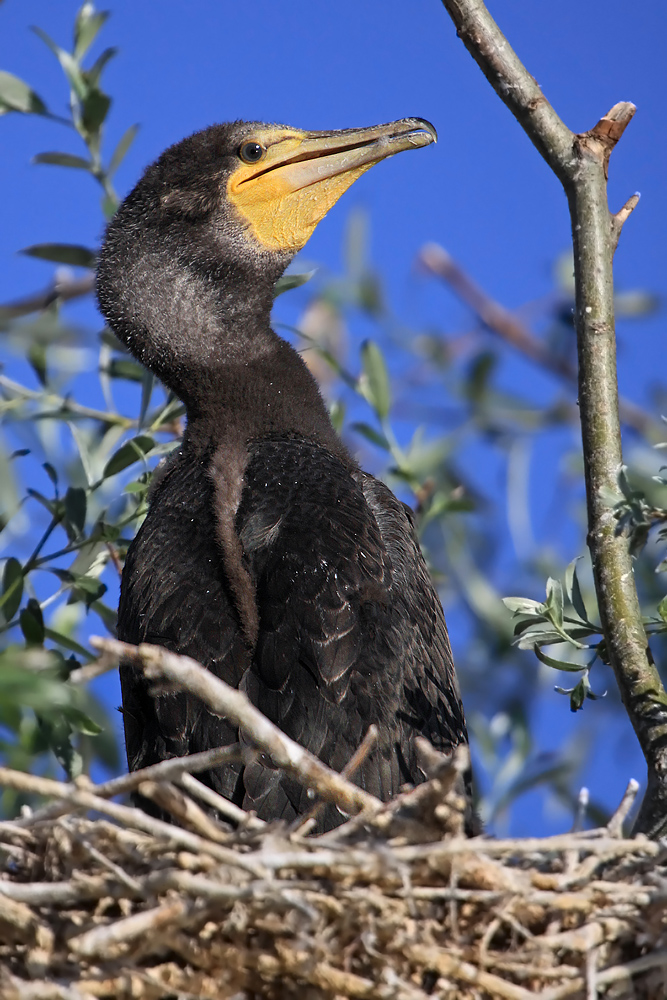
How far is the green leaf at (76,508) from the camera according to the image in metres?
4.30

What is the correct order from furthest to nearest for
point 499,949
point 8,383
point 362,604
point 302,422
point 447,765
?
1. point 8,383
2. point 302,422
3. point 362,604
4. point 499,949
5. point 447,765

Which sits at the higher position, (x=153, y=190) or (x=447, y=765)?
(x=153, y=190)

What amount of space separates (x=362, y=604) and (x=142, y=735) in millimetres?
756

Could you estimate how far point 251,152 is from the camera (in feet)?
16.4

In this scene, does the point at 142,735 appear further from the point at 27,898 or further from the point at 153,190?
the point at 153,190

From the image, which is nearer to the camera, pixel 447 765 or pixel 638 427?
pixel 447 765

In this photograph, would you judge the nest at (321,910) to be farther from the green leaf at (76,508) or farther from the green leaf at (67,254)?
the green leaf at (67,254)

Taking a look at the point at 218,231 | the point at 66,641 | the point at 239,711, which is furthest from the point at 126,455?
the point at 239,711

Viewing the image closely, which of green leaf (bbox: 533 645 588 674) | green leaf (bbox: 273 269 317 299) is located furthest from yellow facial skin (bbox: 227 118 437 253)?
green leaf (bbox: 533 645 588 674)

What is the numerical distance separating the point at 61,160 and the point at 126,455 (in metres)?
1.28

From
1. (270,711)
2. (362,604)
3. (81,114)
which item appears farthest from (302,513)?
(81,114)

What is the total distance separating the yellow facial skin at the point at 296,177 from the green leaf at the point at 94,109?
1.80ft

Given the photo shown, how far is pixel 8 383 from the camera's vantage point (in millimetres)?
4805

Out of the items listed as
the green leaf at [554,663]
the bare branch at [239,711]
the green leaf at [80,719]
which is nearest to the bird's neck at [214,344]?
the green leaf at [80,719]
